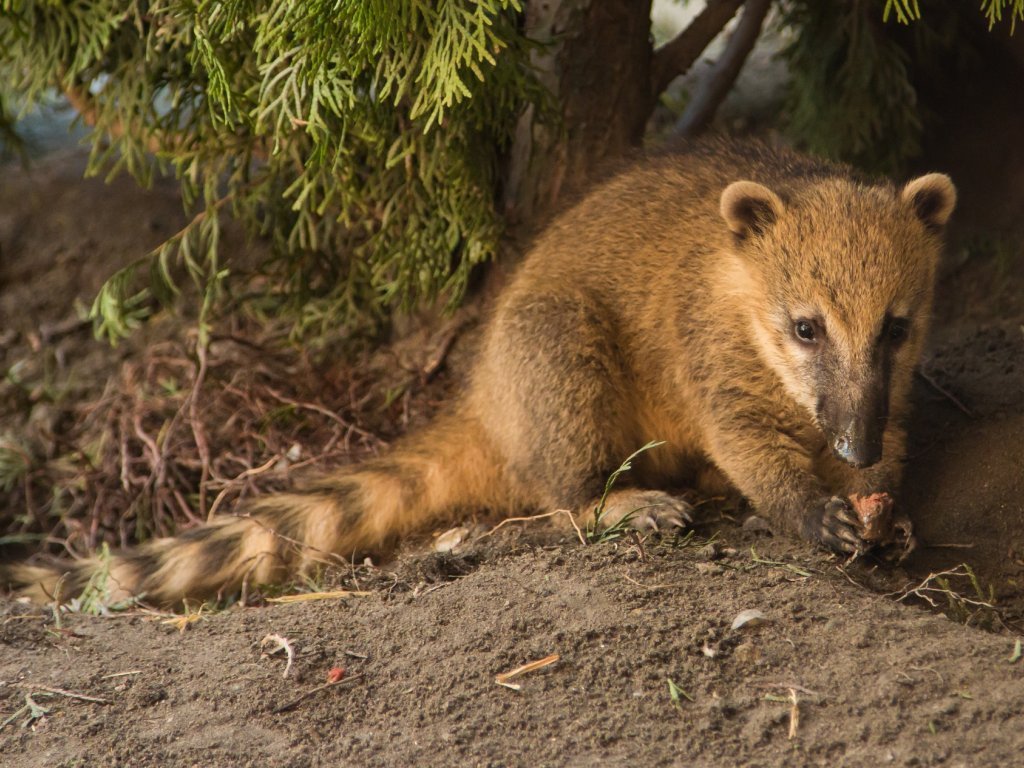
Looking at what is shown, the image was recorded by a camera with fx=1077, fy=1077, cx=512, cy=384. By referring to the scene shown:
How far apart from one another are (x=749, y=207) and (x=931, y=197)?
769 millimetres

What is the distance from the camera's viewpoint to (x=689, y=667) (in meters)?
3.28

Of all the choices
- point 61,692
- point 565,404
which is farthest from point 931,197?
point 61,692

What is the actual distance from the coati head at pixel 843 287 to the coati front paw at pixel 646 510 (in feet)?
2.24

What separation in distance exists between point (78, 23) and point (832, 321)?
3.84 metres

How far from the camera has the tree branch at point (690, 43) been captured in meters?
5.70

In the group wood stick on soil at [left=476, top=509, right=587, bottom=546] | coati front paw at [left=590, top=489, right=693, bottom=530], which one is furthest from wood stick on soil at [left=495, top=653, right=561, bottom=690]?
coati front paw at [left=590, top=489, right=693, bottom=530]

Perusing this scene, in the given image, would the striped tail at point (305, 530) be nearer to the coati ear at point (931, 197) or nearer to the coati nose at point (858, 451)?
the coati nose at point (858, 451)

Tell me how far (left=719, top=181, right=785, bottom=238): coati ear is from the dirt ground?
4.14 feet

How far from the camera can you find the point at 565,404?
4.71 m

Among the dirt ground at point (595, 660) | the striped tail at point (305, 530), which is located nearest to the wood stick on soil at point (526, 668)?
the dirt ground at point (595, 660)

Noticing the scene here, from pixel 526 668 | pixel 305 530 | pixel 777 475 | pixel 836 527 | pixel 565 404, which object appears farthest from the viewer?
pixel 305 530

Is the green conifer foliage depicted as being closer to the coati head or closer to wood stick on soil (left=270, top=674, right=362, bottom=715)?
the coati head

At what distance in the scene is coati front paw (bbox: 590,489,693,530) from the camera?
445cm

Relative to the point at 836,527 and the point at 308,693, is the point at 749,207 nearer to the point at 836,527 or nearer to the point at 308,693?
the point at 836,527
